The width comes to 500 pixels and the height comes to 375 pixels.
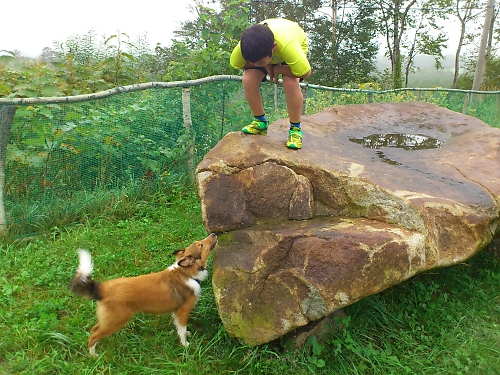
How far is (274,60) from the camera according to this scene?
12.3 ft

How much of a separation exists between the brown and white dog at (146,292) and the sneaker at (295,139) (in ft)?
3.70

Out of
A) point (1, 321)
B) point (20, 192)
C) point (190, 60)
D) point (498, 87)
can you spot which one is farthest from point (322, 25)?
point (1, 321)

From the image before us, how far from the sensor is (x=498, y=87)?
2106 cm

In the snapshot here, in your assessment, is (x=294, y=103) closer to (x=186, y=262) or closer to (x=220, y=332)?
(x=186, y=262)

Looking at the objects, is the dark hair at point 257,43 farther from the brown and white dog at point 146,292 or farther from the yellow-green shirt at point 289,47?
the brown and white dog at point 146,292

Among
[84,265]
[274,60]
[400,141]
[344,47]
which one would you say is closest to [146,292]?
[84,265]

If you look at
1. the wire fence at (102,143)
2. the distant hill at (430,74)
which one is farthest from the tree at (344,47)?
the wire fence at (102,143)

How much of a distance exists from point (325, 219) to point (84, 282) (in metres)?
1.77

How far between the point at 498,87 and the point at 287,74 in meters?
21.7

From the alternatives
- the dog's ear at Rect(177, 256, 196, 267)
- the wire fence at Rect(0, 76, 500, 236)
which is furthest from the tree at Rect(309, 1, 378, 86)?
the dog's ear at Rect(177, 256, 196, 267)

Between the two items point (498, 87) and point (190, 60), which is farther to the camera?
point (498, 87)

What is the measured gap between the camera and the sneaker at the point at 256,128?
4000mm

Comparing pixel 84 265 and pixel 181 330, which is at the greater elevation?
pixel 84 265

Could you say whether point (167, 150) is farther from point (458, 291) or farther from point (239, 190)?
point (458, 291)
